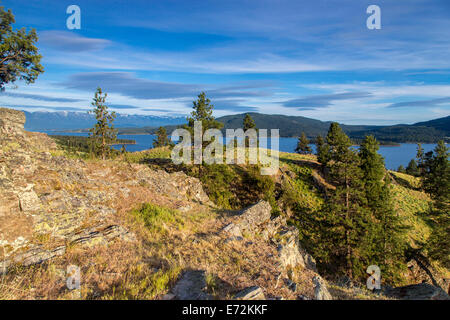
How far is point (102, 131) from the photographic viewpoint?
29766 mm

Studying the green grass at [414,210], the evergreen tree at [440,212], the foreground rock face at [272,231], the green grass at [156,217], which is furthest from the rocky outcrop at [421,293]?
the green grass at [414,210]

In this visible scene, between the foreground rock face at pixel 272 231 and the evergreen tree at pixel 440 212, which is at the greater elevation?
the foreground rock face at pixel 272 231

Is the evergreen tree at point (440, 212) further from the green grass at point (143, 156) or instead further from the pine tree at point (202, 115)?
the green grass at point (143, 156)

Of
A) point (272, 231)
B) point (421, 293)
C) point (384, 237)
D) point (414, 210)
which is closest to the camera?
Result: point (421, 293)

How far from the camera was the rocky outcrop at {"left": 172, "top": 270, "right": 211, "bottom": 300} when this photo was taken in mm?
5809

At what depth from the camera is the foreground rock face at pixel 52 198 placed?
23.4 feet

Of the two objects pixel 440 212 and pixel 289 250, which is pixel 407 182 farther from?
pixel 289 250

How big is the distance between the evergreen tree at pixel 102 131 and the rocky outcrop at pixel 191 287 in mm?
27579

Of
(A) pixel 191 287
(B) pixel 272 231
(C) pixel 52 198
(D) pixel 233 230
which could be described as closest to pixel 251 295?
(A) pixel 191 287

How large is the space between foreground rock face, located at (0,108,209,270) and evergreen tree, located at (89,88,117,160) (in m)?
15.8

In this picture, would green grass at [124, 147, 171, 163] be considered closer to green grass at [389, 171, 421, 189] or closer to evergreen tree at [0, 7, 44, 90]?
evergreen tree at [0, 7, 44, 90]

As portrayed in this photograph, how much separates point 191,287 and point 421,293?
39.9 feet
